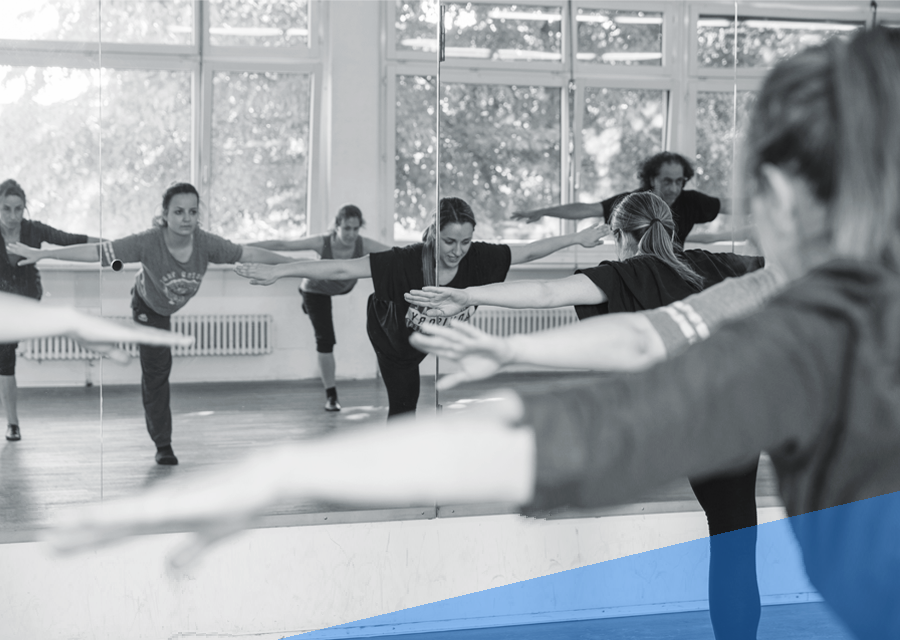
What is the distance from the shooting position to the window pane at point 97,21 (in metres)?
3.38

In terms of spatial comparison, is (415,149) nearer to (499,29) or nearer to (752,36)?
(499,29)

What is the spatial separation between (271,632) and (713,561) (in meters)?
1.62

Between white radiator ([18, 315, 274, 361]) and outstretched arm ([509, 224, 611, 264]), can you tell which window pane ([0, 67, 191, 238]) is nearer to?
white radiator ([18, 315, 274, 361])

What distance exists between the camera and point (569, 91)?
12.7 feet

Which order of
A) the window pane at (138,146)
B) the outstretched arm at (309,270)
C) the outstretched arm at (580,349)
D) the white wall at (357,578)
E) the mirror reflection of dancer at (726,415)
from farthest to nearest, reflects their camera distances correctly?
the outstretched arm at (309,270) → the window pane at (138,146) → the white wall at (357,578) → the outstretched arm at (580,349) → the mirror reflection of dancer at (726,415)

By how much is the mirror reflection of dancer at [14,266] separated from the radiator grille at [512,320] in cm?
157

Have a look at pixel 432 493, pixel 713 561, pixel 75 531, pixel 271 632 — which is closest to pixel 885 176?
pixel 432 493

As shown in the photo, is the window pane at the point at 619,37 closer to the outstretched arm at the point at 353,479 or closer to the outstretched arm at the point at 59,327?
the outstretched arm at the point at 59,327

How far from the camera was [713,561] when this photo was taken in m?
2.62

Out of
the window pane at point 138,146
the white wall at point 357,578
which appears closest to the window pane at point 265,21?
the window pane at point 138,146

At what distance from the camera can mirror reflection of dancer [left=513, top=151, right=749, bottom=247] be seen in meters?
3.80

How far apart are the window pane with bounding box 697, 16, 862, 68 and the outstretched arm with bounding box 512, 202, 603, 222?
0.80 meters

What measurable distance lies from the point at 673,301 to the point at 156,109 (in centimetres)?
220

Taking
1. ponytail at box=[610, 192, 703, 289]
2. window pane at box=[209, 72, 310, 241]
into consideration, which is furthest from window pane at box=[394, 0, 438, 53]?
ponytail at box=[610, 192, 703, 289]
